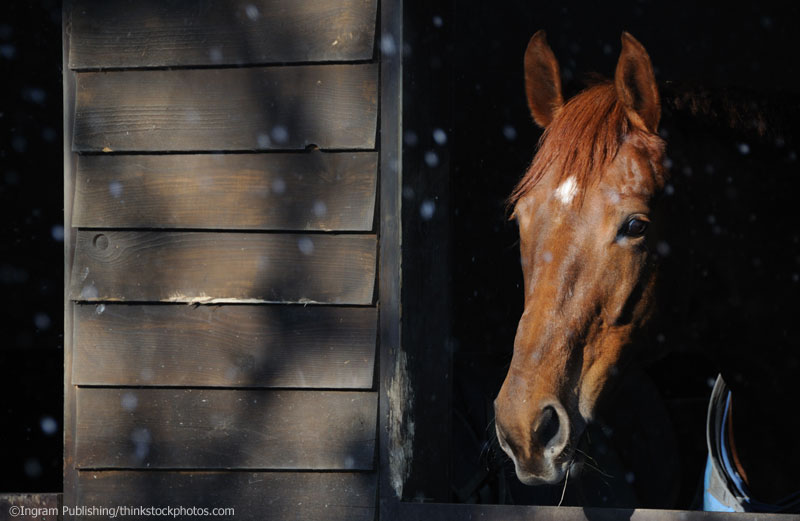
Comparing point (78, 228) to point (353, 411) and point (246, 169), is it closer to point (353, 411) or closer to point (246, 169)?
point (246, 169)

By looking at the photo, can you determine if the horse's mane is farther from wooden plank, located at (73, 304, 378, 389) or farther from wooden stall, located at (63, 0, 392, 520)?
wooden plank, located at (73, 304, 378, 389)

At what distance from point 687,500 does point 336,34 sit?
2.70m

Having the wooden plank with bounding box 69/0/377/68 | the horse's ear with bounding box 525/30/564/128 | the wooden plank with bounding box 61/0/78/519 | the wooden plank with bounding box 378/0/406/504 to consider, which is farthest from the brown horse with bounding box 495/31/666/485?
the wooden plank with bounding box 61/0/78/519

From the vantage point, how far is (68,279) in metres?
1.86

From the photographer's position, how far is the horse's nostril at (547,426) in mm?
1601

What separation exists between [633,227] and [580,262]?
5.6 inches

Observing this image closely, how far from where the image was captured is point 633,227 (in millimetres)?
1790

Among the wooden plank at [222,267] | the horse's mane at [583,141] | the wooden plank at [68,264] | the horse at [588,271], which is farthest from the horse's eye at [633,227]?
the wooden plank at [68,264]

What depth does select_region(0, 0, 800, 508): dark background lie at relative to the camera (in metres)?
2.00

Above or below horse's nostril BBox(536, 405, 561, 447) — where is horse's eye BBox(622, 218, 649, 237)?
above

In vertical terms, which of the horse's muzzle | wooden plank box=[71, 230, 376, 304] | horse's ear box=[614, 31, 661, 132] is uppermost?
horse's ear box=[614, 31, 661, 132]

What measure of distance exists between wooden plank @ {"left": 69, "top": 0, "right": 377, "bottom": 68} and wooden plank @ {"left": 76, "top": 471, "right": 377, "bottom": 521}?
0.89 meters
